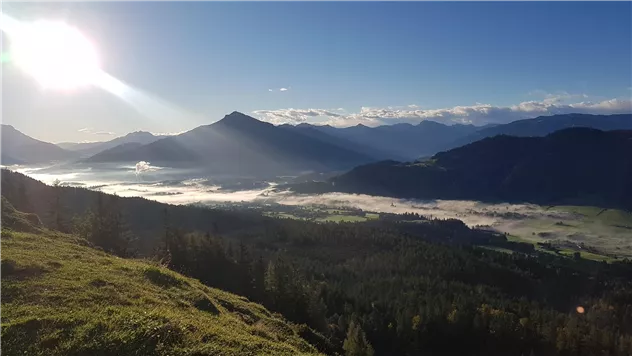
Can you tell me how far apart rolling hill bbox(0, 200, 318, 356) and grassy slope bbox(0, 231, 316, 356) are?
0.07m

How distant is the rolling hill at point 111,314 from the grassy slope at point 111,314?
0.07 m

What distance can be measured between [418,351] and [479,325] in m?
24.2

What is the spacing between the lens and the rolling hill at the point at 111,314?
34.8m

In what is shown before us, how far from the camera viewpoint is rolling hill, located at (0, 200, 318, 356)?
114 feet

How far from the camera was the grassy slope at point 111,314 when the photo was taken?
114ft

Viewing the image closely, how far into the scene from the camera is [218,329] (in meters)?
43.2

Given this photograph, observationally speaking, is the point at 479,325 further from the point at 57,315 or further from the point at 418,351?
the point at 57,315

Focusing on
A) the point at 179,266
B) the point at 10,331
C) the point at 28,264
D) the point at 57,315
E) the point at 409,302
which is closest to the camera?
the point at 10,331

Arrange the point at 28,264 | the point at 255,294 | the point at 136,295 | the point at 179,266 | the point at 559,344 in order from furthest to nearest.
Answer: the point at 559,344 → the point at 179,266 → the point at 255,294 → the point at 28,264 → the point at 136,295

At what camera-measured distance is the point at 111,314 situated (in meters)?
40.3

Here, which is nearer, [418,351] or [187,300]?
[187,300]

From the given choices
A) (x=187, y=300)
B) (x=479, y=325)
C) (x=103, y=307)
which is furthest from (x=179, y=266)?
(x=479, y=325)

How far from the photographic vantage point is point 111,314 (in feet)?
132

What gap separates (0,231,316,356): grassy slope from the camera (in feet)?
A: 114
